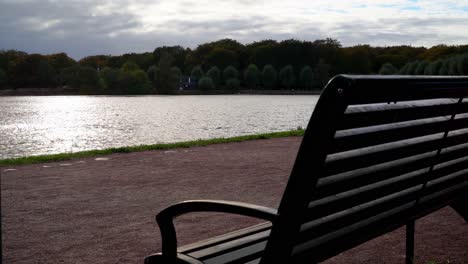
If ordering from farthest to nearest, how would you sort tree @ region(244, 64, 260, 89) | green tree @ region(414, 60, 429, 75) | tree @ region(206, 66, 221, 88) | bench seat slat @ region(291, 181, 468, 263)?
1. tree @ region(244, 64, 260, 89)
2. tree @ region(206, 66, 221, 88)
3. green tree @ region(414, 60, 429, 75)
4. bench seat slat @ region(291, 181, 468, 263)

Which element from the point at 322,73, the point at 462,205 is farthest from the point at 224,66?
the point at 462,205

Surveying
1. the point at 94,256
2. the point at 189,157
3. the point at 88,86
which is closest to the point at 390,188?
the point at 94,256

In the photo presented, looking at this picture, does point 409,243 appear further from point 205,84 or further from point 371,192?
point 205,84

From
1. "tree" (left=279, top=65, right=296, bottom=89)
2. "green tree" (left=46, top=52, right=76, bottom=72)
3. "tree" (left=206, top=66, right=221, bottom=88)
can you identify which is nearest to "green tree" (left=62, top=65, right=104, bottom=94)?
"green tree" (left=46, top=52, right=76, bottom=72)

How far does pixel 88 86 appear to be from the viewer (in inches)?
4281

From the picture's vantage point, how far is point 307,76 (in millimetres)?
123000

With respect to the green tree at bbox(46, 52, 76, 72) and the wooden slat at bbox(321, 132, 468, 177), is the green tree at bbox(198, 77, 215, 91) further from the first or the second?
the wooden slat at bbox(321, 132, 468, 177)

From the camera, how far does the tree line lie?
366 feet

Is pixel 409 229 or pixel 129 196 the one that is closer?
pixel 409 229

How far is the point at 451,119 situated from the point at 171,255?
1531 mm

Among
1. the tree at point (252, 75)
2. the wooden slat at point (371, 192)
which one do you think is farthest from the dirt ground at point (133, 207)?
the tree at point (252, 75)

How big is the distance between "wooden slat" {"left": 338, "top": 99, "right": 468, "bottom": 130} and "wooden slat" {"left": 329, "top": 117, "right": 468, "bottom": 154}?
25 mm

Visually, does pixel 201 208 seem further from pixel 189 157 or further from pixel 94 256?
pixel 189 157

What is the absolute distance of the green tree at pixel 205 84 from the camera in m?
→ 117
